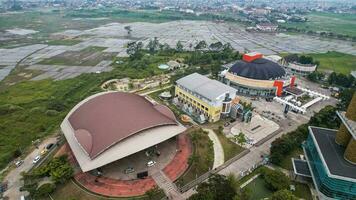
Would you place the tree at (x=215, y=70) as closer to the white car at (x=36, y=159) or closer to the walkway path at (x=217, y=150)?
the walkway path at (x=217, y=150)

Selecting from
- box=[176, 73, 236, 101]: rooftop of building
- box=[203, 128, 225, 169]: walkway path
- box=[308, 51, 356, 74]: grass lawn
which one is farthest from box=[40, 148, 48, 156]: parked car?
box=[308, 51, 356, 74]: grass lawn

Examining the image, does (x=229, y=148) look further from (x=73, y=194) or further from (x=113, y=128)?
(x=73, y=194)

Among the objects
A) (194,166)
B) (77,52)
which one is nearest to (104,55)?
(77,52)

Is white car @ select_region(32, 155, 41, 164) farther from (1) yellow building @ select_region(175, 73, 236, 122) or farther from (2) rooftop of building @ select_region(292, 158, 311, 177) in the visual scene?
(2) rooftop of building @ select_region(292, 158, 311, 177)

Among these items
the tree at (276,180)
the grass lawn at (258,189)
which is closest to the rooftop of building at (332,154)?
the tree at (276,180)

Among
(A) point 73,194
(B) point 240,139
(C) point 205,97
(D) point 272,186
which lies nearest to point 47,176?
(A) point 73,194
